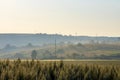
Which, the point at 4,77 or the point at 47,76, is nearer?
the point at 4,77

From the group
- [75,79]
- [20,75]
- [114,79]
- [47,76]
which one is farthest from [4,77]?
[114,79]

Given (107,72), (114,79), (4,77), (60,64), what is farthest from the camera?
(60,64)

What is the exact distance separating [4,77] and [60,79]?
3.72 m

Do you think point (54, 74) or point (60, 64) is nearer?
point (54, 74)

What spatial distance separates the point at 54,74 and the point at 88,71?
2.65m

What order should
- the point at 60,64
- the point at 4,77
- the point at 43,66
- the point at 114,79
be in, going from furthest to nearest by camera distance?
the point at 60,64
the point at 43,66
the point at 114,79
the point at 4,77

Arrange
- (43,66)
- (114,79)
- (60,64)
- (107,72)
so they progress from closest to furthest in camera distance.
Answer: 1. (114,79)
2. (107,72)
3. (43,66)
4. (60,64)

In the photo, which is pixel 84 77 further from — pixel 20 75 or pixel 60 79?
pixel 20 75

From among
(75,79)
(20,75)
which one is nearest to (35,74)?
(20,75)

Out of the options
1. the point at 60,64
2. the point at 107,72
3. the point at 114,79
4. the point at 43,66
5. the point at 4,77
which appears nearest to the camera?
the point at 4,77

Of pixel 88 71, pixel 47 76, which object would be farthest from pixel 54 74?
pixel 88 71

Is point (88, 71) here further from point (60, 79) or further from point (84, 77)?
point (60, 79)

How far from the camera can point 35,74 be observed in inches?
1003

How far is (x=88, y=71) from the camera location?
27.9 meters
